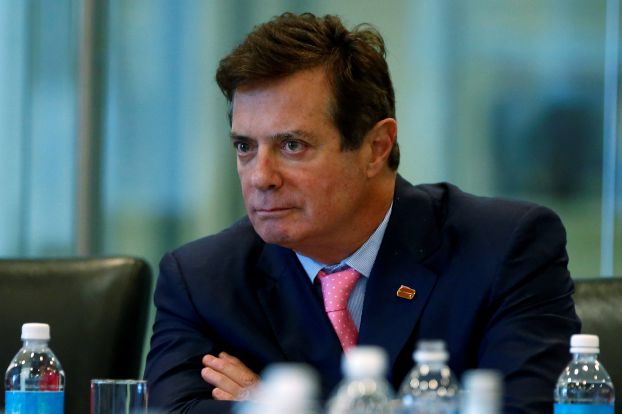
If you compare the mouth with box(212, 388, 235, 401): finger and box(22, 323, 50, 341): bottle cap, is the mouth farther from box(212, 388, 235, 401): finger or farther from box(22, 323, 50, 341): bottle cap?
box(22, 323, 50, 341): bottle cap

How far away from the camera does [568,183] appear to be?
461 cm

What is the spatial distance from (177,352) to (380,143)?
0.73 meters

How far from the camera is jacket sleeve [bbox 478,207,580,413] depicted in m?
2.52

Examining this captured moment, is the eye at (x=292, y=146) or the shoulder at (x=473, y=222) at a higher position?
the eye at (x=292, y=146)

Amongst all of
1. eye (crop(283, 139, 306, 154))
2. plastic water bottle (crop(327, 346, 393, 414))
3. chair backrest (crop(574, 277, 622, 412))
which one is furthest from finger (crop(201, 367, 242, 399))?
plastic water bottle (crop(327, 346, 393, 414))

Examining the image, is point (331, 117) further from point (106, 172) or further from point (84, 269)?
point (106, 172)

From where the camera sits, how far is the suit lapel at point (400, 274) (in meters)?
2.81

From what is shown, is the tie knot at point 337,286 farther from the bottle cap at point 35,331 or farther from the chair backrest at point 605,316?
the bottle cap at point 35,331

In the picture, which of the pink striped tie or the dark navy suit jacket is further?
the pink striped tie

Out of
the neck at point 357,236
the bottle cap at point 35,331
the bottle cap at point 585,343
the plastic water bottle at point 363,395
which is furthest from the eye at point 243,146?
the plastic water bottle at point 363,395

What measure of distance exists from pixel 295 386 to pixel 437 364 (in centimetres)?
54

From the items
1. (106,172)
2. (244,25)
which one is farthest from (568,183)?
(106,172)

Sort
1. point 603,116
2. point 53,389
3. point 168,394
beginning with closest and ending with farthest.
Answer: point 53,389 < point 168,394 < point 603,116

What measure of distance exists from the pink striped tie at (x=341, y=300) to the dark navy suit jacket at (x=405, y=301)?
0.03 metres
